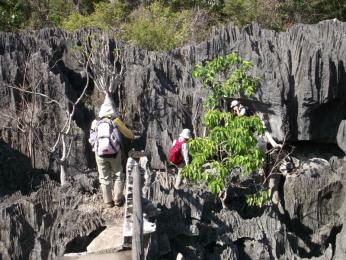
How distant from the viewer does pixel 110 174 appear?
669 centimetres

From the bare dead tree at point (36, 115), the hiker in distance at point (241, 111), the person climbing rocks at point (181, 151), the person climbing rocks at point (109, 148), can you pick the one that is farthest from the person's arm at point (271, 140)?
the bare dead tree at point (36, 115)

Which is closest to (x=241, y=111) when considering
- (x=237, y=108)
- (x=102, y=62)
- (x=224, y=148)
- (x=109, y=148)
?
(x=237, y=108)

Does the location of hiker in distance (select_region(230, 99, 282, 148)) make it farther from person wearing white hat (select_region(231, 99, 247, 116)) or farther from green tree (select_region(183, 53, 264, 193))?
green tree (select_region(183, 53, 264, 193))

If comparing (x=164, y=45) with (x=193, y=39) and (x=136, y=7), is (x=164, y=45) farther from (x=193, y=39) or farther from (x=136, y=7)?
(x=136, y=7)

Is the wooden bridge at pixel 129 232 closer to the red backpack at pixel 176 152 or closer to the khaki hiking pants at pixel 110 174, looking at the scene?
the khaki hiking pants at pixel 110 174

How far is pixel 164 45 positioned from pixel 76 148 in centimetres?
533

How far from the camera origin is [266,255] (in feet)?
23.5

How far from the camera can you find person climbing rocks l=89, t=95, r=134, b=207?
634 centimetres

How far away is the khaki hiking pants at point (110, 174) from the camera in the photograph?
21.5ft

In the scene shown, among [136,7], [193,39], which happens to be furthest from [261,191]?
[136,7]

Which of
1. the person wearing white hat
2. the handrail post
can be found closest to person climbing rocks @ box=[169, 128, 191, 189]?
the person wearing white hat

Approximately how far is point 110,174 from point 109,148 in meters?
0.46

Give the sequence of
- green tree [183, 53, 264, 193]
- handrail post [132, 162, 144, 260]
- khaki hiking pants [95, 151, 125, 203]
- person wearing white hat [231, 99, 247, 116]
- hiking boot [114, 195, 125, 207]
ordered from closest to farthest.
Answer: handrail post [132, 162, 144, 260] < khaki hiking pants [95, 151, 125, 203] < hiking boot [114, 195, 125, 207] < green tree [183, 53, 264, 193] < person wearing white hat [231, 99, 247, 116]

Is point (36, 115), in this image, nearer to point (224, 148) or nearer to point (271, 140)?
point (224, 148)
